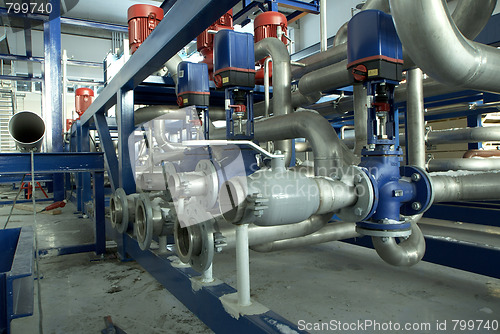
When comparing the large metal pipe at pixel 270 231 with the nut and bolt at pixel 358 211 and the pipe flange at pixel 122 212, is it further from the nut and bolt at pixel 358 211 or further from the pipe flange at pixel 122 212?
the pipe flange at pixel 122 212

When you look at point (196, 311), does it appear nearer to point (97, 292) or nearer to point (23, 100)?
point (97, 292)

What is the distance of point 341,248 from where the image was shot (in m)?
2.20

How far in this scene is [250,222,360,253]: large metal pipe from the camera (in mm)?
1493

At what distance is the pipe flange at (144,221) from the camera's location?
4.36 feet

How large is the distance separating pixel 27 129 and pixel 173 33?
216 cm

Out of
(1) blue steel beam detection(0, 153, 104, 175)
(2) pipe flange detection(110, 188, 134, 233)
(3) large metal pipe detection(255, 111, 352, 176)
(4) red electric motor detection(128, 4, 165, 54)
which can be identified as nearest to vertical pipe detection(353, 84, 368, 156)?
(3) large metal pipe detection(255, 111, 352, 176)

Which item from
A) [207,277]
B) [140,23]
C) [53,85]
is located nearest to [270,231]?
[207,277]

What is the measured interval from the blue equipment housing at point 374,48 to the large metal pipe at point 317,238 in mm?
753

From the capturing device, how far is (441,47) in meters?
0.79

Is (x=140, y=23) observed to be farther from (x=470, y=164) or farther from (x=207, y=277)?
(x=470, y=164)

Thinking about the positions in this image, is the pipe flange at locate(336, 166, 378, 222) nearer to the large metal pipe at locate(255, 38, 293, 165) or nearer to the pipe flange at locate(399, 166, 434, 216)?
the pipe flange at locate(399, 166, 434, 216)

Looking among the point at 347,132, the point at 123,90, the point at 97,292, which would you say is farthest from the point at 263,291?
the point at 347,132

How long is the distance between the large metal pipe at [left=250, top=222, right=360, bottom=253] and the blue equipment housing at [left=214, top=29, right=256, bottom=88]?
0.76 m

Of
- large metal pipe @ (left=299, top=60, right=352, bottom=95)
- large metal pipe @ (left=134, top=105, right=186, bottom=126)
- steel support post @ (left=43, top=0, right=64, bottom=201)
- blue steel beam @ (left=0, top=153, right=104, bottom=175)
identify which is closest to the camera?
large metal pipe @ (left=299, top=60, right=352, bottom=95)
